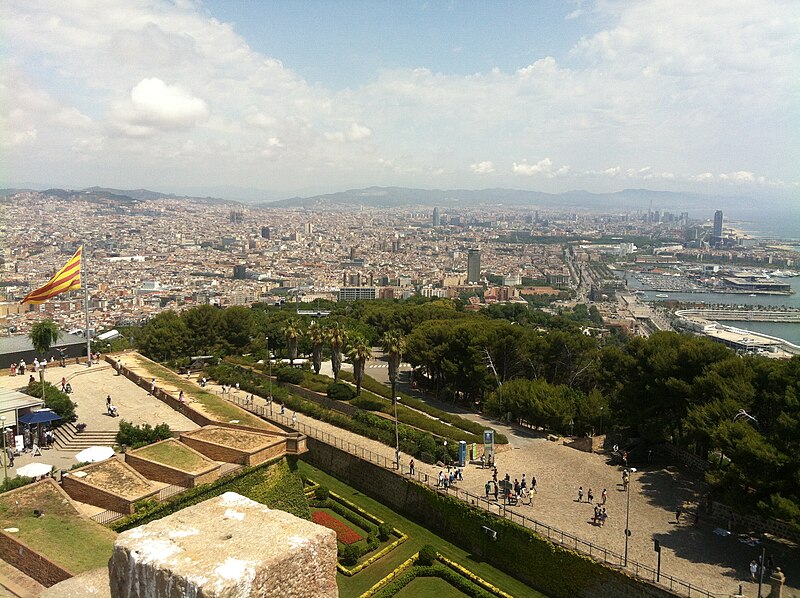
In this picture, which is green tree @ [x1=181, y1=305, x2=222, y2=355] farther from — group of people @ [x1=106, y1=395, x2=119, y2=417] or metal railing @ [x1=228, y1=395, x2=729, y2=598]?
group of people @ [x1=106, y1=395, x2=119, y2=417]

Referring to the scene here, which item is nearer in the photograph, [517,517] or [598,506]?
[598,506]

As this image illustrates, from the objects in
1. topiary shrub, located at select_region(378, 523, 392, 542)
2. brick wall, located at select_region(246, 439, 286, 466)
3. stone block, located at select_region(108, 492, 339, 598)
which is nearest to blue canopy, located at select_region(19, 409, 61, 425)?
brick wall, located at select_region(246, 439, 286, 466)

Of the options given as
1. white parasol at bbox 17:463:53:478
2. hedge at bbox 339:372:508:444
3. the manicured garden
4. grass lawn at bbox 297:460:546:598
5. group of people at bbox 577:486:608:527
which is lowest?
grass lawn at bbox 297:460:546:598

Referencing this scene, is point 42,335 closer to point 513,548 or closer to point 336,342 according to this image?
point 336,342

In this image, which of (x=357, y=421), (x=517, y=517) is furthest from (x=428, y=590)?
(x=357, y=421)

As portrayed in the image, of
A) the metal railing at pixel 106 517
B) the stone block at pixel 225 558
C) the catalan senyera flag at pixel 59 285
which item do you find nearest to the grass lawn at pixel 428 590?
the metal railing at pixel 106 517

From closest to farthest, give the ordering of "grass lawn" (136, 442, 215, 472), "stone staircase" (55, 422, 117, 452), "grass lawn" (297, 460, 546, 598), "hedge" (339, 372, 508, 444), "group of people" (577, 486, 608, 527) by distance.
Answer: "grass lawn" (297, 460, 546, 598), "group of people" (577, 486, 608, 527), "grass lawn" (136, 442, 215, 472), "stone staircase" (55, 422, 117, 452), "hedge" (339, 372, 508, 444)
